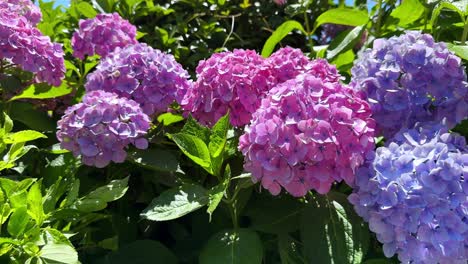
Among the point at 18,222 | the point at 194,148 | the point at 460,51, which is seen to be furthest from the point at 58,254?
the point at 460,51

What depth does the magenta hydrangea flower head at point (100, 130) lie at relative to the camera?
1.60 metres

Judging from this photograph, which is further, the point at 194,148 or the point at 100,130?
the point at 100,130

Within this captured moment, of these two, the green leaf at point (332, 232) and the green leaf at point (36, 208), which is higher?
the green leaf at point (36, 208)

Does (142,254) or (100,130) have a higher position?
(100,130)

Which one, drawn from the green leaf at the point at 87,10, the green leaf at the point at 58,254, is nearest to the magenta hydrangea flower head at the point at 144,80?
the green leaf at the point at 58,254

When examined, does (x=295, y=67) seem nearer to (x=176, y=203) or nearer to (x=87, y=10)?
(x=176, y=203)

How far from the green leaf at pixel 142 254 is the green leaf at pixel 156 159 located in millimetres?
188

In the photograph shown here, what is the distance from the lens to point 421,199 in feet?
3.92

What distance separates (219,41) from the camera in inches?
125

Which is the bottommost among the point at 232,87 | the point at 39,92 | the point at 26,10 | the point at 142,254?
the point at 142,254

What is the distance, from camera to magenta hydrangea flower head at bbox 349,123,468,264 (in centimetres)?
118

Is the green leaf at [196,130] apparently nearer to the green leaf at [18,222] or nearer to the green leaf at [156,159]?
the green leaf at [156,159]

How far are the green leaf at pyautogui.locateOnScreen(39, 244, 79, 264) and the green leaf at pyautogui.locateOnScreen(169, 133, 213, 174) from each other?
0.34 meters

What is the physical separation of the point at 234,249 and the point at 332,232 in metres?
0.22
